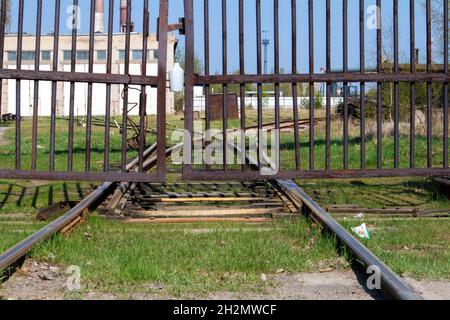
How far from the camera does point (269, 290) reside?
3.87m

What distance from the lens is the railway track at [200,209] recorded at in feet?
15.4

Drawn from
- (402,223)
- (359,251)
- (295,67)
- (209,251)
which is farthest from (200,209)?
(359,251)

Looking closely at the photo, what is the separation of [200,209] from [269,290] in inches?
145

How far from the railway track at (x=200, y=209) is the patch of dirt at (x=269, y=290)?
6.2 inches

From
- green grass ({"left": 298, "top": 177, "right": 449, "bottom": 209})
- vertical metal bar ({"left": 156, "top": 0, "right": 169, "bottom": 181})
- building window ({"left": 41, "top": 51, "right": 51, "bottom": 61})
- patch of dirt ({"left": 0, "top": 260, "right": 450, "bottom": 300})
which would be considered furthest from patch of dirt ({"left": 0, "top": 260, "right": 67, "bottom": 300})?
building window ({"left": 41, "top": 51, "right": 51, "bottom": 61})

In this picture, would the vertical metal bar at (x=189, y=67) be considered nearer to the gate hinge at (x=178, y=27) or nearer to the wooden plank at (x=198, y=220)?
the gate hinge at (x=178, y=27)

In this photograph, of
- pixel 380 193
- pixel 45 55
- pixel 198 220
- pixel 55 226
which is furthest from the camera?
pixel 45 55

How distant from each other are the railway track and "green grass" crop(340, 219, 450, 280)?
26cm

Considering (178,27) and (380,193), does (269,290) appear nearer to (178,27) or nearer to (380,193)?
(178,27)

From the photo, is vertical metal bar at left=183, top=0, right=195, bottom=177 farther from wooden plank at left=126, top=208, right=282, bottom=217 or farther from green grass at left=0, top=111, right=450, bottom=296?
green grass at left=0, top=111, right=450, bottom=296

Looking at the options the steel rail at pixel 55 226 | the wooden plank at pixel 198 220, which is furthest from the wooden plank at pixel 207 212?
the steel rail at pixel 55 226

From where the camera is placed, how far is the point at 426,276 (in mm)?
4168
